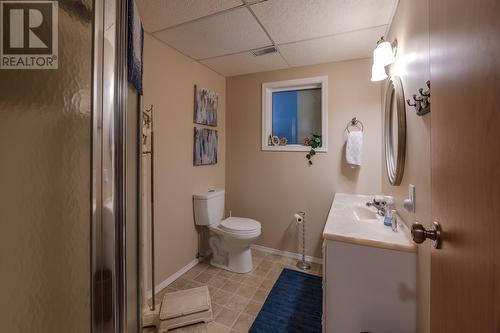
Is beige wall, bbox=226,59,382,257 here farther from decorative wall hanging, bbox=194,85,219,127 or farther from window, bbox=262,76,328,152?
decorative wall hanging, bbox=194,85,219,127

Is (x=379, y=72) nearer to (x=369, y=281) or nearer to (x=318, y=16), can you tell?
(x=318, y=16)

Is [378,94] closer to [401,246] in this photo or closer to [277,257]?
[401,246]

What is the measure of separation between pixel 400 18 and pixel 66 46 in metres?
1.79

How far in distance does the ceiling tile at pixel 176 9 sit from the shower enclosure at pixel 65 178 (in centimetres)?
100

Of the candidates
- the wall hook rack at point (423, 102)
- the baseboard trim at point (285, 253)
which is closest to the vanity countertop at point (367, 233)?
the wall hook rack at point (423, 102)

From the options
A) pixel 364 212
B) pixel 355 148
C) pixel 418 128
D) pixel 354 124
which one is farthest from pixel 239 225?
pixel 418 128

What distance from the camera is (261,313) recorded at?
65.1 inches

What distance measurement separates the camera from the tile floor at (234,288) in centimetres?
155

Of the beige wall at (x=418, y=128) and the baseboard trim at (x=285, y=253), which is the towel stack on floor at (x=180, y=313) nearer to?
the baseboard trim at (x=285, y=253)

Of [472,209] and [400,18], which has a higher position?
[400,18]

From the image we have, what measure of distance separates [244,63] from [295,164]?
4.17 feet

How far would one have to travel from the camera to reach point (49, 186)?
600 millimetres

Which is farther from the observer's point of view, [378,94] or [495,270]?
[378,94]

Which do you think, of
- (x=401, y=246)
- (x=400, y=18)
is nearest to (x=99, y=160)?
(x=401, y=246)
